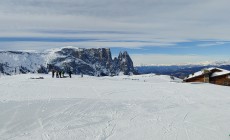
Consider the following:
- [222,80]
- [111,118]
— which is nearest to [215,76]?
[222,80]

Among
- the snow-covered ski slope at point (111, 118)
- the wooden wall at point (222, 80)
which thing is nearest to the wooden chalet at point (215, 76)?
the wooden wall at point (222, 80)

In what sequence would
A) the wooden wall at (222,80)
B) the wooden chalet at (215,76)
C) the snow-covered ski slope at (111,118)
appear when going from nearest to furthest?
the snow-covered ski slope at (111,118)
the wooden wall at (222,80)
the wooden chalet at (215,76)

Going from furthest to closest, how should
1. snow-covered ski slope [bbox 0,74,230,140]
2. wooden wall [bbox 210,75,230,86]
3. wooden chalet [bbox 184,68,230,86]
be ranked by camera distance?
wooden chalet [bbox 184,68,230,86] → wooden wall [bbox 210,75,230,86] → snow-covered ski slope [bbox 0,74,230,140]

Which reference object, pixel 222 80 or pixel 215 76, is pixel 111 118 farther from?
pixel 215 76

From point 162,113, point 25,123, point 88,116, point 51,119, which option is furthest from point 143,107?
point 25,123

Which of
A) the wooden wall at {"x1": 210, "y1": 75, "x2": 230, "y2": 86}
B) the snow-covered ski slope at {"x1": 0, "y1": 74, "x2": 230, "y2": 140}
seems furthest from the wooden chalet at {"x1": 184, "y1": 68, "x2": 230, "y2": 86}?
the snow-covered ski slope at {"x1": 0, "y1": 74, "x2": 230, "y2": 140}

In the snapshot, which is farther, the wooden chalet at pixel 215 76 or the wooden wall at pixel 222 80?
the wooden chalet at pixel 215 76

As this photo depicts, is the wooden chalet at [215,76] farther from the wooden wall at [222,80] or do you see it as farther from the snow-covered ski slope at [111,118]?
the snow-covered ski slope at [111,118]

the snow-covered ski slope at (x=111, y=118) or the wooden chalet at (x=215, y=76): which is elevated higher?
the wooden chalet at (x=215, y=76)

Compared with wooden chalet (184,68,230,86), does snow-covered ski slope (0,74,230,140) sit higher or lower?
lower

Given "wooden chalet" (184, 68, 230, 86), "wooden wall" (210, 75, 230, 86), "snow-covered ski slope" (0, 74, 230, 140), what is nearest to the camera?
"snow-covered ski slope" (0, 74, 230, 140)

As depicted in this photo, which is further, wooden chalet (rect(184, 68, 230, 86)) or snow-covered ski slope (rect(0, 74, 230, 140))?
wooden chalet (rect(184, 68, 230, 86))

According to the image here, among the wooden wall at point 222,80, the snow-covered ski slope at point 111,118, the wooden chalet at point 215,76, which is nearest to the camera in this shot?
the snow-covered ski slope at point 111,118

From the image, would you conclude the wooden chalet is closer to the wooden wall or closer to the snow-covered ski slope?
the wooden wall
